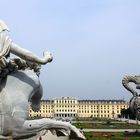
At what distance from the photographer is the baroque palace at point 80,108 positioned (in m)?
141

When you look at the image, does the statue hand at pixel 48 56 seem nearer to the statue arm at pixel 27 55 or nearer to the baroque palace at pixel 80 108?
the statue arm at pixel 27 55

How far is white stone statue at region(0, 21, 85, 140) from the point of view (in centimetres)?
561

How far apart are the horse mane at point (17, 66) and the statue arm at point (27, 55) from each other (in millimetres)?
126

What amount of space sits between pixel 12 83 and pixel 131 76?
5.65 metres

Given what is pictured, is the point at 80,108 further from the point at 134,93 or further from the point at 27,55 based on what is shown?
the point at 27,55

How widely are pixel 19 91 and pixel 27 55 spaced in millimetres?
519

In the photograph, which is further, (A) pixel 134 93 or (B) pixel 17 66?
(A) pixel 134 93

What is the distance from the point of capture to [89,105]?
149 meters

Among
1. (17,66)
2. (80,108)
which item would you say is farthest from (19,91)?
(80,108)

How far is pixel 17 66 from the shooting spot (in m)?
5.80

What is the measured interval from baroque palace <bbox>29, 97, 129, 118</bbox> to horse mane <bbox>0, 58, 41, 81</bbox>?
134 meters

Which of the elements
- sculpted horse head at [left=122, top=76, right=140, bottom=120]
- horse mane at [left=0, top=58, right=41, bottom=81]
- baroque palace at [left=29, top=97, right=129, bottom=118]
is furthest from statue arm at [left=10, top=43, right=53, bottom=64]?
baroque palace at [left=29, top=97, right=129, bottom=118]

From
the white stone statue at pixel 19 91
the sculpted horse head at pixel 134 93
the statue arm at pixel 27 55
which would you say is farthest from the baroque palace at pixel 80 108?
the statue arm at pixel 27 55

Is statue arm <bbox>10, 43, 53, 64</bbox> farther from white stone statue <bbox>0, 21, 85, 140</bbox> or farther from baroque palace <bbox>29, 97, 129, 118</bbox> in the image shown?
baroque palace <bbox>29, 97, 129, 118</bbox>
